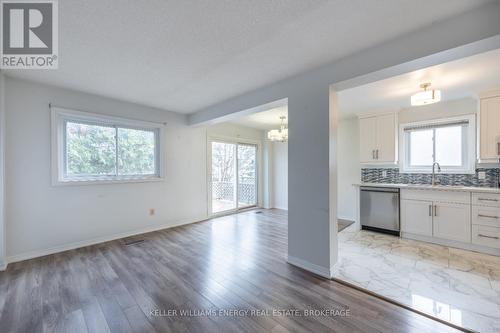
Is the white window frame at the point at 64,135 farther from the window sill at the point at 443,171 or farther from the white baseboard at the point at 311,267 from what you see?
the window sill at the point at 443,171

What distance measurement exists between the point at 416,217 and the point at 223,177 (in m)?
4.24

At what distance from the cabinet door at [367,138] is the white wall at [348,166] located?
347mm

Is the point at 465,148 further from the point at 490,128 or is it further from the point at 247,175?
the point at 247,175

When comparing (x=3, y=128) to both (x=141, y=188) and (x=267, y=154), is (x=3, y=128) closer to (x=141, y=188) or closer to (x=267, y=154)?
(x=141, y=188)

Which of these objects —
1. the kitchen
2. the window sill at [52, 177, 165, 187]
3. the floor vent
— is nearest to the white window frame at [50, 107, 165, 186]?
the window sill at [52, 177, 165, 187]

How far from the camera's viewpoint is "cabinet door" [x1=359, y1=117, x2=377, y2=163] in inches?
171

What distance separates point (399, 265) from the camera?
264 centimetres

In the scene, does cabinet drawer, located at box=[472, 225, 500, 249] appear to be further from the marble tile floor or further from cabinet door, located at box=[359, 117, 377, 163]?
cabinet door, located at box=[359, 117, 377, 163]

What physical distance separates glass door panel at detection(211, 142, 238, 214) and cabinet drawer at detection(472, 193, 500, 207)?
4.71 metres

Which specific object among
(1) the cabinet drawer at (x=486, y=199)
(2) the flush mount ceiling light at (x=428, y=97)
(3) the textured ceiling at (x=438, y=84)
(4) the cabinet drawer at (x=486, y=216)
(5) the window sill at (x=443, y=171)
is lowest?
(4) the cabinet drawer at (x=486, y=216)


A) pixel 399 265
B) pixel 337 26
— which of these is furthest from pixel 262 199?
pixel 337 26

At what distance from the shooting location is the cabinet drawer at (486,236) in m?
2.92

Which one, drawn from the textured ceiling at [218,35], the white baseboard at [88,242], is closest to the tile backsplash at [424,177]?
the textured ceiling at [218,35]

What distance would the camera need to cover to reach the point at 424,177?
3969mm
